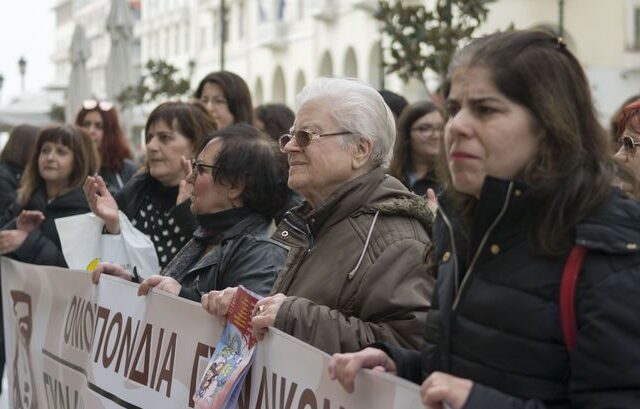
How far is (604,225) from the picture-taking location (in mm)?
2914

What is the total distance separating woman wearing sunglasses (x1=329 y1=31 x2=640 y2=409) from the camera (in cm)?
285

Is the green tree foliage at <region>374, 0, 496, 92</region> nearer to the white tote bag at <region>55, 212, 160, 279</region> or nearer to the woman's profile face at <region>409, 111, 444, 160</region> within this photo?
the woman's profile face at <region>409, 111, 444, 160</region>

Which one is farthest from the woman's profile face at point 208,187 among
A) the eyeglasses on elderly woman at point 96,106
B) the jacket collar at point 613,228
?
the eyeglasses on elderly woman at point 96,106

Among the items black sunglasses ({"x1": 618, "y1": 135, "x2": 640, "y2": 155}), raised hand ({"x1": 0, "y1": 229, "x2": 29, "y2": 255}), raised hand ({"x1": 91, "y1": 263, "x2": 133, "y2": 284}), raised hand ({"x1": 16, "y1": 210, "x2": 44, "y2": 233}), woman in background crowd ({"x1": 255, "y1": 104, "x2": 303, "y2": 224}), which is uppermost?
black sunglasses ({"x1": 618, "y1": 135, "x2": 640, "y2": 155})

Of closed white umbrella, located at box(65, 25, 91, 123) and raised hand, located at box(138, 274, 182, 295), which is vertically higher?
raised hand, located at box(138, 274, 182, 295)

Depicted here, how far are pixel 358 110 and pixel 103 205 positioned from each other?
2493 mm

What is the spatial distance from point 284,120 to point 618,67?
30.6m

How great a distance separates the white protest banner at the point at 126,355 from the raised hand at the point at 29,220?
0.21m

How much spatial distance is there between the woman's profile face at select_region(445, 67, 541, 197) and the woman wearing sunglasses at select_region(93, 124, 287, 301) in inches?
88.5

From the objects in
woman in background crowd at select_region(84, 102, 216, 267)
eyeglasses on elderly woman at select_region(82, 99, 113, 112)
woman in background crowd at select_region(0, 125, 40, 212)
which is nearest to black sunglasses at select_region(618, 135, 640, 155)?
woman in background crowd at select_region(84, 102, 216, 267)

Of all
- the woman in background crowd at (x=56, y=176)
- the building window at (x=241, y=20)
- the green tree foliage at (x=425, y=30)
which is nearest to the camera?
the woman in background crowd at (x=56, y=176)

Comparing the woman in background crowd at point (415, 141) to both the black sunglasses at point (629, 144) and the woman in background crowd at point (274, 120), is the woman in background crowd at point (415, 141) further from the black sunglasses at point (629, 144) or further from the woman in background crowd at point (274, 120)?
the black sunglasses at point (629, 144)

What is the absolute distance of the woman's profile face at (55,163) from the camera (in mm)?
8258

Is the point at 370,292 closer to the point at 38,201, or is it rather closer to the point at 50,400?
the point at 50,400
